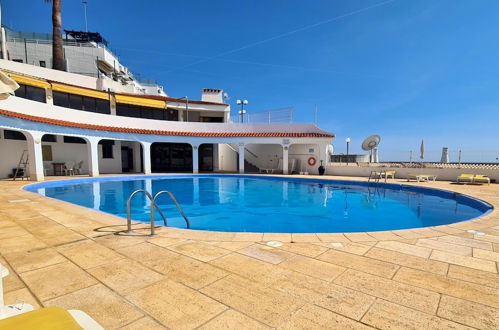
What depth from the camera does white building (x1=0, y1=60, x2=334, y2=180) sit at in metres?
15.0

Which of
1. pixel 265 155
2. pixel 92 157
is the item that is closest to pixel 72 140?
pixel 92 157

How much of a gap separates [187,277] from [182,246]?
43.9 inches

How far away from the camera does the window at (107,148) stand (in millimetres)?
20891

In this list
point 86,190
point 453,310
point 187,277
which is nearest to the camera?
point 453,310

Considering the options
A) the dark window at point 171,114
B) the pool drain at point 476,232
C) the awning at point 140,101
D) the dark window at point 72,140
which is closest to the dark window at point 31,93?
the dark window at point 72,140

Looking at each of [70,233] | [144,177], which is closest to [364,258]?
[70,233]

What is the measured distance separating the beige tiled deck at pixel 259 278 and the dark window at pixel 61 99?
17332 millimetres

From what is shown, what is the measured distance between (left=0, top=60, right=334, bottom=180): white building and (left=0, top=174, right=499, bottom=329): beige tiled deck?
13776mm

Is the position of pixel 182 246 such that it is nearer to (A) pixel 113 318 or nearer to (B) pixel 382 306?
(A) pixel 113 318

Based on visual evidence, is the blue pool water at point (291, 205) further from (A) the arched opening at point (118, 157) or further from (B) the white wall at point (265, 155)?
(B) the white wall at point (265, 155)

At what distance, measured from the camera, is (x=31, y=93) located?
1639 cm

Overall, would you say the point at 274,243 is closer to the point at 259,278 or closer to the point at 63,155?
the point at 259,278

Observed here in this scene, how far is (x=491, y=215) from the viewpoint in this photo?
247 inches

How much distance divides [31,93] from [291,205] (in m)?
19.2
